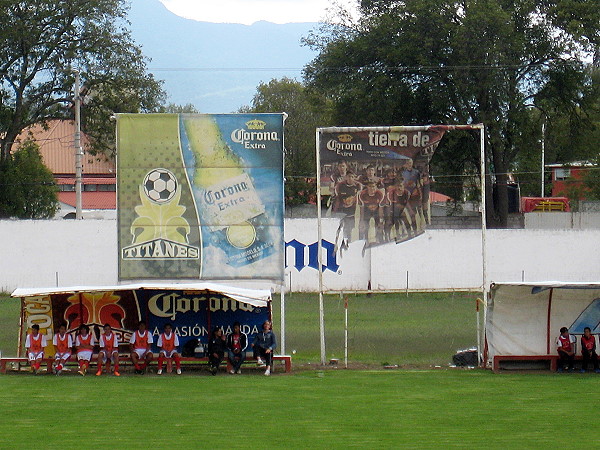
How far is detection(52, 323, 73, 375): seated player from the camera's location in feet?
63.4

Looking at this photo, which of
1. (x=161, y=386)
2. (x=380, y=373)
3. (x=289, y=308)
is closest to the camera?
(x=161, y=386)

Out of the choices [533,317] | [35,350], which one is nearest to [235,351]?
[35,350]

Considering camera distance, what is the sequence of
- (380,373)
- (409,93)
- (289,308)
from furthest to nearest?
(409,93), (289,308), (380,373)

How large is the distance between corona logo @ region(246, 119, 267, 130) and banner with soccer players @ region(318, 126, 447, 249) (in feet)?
4.53

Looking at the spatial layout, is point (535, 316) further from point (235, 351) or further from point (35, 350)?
point (35, 350)

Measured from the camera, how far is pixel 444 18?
48312 mm

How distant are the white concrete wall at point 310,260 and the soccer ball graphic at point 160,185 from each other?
66.0 ft

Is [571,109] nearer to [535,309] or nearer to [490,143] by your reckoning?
[490,143]

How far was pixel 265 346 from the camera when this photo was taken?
1980 centimetres

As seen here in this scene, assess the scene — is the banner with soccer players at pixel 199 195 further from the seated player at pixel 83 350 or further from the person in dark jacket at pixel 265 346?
the seated player at pixel 83 350

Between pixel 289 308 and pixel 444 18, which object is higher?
pixel 444 18

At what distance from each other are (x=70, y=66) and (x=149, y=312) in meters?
32.0

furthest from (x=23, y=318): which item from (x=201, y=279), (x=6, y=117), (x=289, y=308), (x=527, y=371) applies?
(x=6, y=117)

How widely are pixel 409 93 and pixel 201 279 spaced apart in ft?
109
